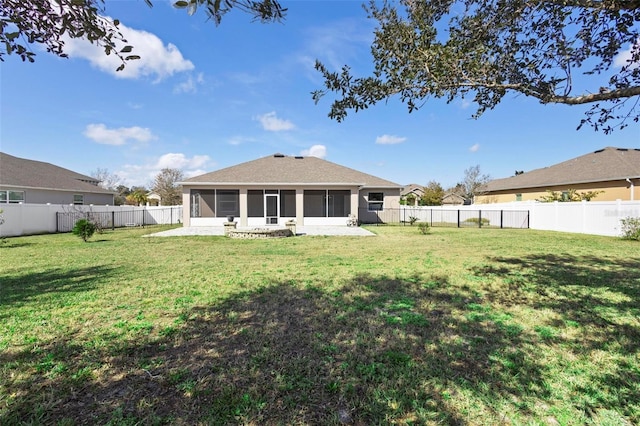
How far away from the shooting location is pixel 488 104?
5.39 meters

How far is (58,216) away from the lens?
17859 millimetres

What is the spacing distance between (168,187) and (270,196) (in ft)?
99.7

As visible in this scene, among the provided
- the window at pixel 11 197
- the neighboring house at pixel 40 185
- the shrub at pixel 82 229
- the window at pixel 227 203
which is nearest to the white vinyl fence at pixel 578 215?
the window at pixel 227 203

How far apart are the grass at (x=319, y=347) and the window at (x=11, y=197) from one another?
17069 mm

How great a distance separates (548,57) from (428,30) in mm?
2172

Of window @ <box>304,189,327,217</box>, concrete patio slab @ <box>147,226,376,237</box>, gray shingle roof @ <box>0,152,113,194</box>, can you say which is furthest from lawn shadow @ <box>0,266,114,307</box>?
gray shingle roof @ <box>0,152,113,194</box>

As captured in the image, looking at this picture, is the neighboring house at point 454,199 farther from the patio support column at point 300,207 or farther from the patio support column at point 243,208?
the patio support column at point 243,208

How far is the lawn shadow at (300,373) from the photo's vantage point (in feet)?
7.54

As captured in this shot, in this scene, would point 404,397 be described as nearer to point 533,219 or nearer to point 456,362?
point 456,362

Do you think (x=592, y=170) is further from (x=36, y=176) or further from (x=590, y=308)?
(x=36, y=176)

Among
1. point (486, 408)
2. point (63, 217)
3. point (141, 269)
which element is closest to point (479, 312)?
point (486, 408)

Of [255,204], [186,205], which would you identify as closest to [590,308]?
[255,204]

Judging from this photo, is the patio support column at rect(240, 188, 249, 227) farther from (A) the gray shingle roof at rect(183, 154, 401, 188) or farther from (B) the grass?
(B) the grass

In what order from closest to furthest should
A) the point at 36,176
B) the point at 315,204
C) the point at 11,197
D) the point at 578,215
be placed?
1. the point at 578,215
2. the point at 11,197
3. the point at 36,176
4. the point at 315,204
